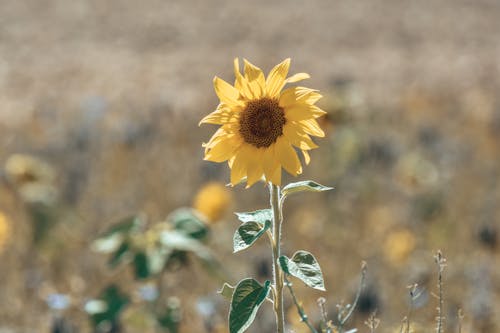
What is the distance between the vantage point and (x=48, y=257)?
334 centimetres

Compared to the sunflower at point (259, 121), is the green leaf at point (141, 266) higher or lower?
lower

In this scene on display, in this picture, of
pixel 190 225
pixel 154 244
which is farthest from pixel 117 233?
pixel 190 225

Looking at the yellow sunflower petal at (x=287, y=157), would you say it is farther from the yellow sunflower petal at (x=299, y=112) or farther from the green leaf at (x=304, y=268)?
the green leaf at (x=304, y=268)

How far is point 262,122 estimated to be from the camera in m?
1.48

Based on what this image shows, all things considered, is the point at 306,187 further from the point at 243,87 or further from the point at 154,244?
the point at 154,244

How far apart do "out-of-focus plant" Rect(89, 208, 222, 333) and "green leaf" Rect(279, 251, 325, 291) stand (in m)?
0.84

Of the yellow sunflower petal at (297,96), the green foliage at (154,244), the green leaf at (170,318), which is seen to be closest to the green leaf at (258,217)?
the yellow sunflower petal at (297,96)

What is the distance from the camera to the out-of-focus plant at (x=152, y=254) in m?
2.17

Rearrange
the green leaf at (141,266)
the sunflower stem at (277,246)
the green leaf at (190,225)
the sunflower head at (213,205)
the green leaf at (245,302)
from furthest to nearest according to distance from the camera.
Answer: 1. the sunflower head at (213,205)
2. the green leaf at (190,225)
3. the green leaf at (141,266)
4. the sunflower stem at (277,246)
5. the green leaf at (245,302)

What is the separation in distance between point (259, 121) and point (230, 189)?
9.90 ft

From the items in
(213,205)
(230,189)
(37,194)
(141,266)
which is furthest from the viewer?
(230,189)

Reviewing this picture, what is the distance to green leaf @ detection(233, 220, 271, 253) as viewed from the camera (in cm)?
131

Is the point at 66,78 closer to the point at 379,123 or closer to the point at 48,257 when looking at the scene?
the point at 379,123

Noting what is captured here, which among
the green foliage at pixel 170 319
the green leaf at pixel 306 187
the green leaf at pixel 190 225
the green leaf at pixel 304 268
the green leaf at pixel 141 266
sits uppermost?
the green leaf at pixel 306 187
